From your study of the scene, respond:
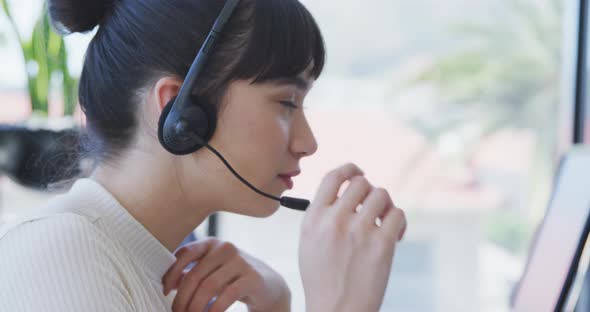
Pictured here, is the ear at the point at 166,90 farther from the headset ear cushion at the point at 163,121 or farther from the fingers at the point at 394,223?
the fingers at the point at 394,223

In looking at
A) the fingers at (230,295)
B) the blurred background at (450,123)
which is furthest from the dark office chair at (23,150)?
the blurred background at (450,123)

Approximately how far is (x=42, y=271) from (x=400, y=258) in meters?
2.77

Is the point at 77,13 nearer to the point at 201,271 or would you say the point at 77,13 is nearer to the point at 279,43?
the point at 279,43

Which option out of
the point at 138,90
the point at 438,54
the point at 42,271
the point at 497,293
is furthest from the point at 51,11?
the point at 497,293

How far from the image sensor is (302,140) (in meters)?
0.93

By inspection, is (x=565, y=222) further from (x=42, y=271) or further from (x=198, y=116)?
(x=42, y=271)

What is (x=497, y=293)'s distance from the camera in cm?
327

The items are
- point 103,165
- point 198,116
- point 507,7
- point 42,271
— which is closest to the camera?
point 42,271

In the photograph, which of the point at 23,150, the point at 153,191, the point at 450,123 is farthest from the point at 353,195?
the point at 450,123

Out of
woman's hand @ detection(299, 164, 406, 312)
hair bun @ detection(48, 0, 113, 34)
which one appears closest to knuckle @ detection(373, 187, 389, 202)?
woman's hand @ detection(299, 164, 406, 312)

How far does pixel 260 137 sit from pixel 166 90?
139mm

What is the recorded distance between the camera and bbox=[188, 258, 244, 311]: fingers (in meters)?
0.94

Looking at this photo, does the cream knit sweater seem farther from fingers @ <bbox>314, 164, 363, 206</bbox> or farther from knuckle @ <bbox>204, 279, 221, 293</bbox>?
fingers @ <bbox>314, 164, 363, 206</bbox>

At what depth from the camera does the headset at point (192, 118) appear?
0.82 m
